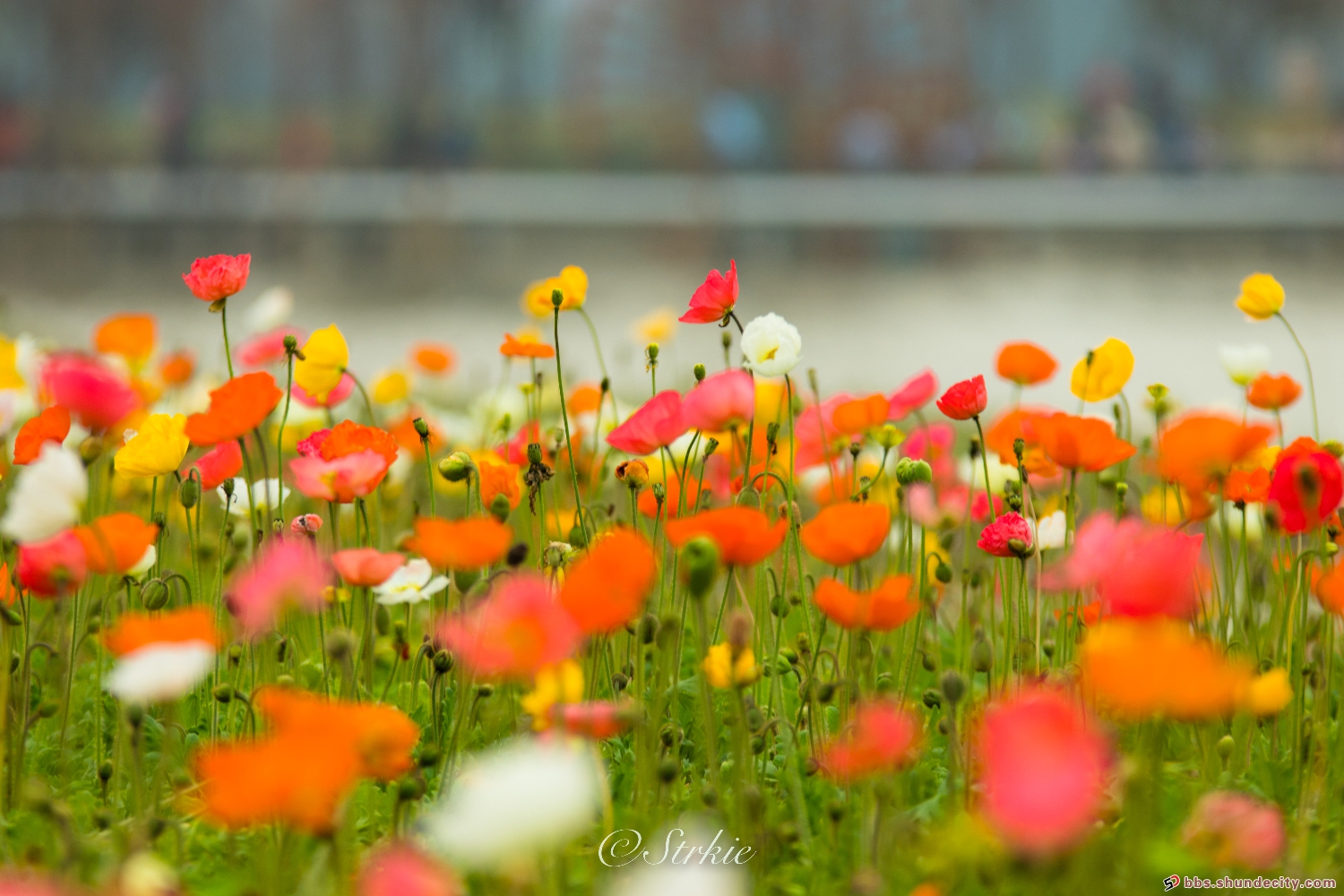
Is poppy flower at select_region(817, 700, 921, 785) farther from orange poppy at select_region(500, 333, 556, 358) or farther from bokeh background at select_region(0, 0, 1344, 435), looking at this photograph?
bokeh background at select_region(0, 0, 1344, 435)

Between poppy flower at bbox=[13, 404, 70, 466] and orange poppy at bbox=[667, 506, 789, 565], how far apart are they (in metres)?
0.71

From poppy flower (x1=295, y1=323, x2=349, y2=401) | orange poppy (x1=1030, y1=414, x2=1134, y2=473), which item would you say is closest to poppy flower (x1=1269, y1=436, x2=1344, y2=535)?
orange poppy (x1=1030, y1=414, x2=1134, y2=473)

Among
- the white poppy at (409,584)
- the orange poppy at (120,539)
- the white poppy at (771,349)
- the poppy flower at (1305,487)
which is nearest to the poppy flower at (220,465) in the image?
the white poppy at (409,584)

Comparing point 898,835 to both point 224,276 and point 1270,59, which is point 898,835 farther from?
point 1270,59

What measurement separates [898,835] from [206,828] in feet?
2.15

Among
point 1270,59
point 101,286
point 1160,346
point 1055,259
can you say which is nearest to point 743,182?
point 1055,259

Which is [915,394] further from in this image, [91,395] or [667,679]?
[91,395]

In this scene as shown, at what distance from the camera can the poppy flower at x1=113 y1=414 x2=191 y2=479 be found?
4.50 feet

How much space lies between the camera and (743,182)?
15.5 m

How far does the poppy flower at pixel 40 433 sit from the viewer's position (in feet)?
4.45

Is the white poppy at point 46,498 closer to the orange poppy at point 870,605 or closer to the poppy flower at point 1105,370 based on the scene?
the orange poppy at point 870,605

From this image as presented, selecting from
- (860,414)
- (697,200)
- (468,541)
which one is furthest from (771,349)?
(697,200)

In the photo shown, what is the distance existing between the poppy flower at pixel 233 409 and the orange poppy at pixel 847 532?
51 centimetres

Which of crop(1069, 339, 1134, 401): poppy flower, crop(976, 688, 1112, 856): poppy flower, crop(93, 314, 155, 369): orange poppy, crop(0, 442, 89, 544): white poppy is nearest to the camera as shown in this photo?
crop(976, 688, 1112, 856): poppy flower
